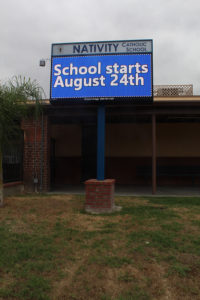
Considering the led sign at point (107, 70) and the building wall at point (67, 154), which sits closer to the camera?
the led sign at point (107, 70)

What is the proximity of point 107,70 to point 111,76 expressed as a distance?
23 centimetres

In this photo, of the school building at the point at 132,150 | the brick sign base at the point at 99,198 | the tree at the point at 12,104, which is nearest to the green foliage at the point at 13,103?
the tree at the point at 12,104

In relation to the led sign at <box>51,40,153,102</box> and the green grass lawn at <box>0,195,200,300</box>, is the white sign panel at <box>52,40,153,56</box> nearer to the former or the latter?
the led sign at <box>51,40,153,102</box>

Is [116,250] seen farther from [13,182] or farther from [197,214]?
[13,182]

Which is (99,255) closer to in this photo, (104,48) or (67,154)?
(104,48)

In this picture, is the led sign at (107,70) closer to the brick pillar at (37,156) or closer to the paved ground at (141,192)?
the brick pillar at (37,156)

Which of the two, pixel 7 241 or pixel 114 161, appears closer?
pixel 7 241

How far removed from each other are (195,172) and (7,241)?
1138 centimetres

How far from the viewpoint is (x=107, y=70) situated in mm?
7637

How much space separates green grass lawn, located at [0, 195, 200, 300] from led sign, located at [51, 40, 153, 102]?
3.66 m

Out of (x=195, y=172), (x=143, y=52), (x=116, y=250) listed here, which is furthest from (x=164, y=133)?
(x=116, y=250)

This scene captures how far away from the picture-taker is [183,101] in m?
9.32

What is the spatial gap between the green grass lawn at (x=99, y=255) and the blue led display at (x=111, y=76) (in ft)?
12.1

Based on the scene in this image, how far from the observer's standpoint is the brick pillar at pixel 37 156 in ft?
32.2
